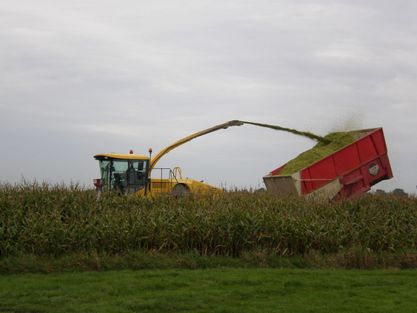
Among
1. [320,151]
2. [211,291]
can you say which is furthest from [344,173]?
[211,291]

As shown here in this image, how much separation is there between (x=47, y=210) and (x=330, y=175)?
314 inches

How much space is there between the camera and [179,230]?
14.9m

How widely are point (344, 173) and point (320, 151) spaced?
1147 millimetres

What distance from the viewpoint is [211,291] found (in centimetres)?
1032

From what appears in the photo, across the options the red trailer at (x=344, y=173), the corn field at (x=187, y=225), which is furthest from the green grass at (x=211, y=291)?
the red trailer at (x=344, y=173)

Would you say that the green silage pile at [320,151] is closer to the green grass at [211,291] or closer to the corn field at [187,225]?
Result: the corn field at [187,225]

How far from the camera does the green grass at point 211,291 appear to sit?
9.21m

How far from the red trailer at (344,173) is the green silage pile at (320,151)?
1.22 feet

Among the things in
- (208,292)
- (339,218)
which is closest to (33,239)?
(208,292)

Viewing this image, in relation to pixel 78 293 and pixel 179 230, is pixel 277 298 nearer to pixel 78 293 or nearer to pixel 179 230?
pixel 78 293

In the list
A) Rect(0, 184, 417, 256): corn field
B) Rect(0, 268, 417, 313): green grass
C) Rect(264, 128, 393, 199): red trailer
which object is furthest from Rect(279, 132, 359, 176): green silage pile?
Rect(0, 268, 417, 313): green grass

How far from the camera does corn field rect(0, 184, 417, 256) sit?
14312 millimetres

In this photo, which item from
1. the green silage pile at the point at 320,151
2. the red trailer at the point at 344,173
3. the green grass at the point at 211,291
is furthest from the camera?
the green silage pile at the point at 320,151

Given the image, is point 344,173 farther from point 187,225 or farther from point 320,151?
point 187,225
